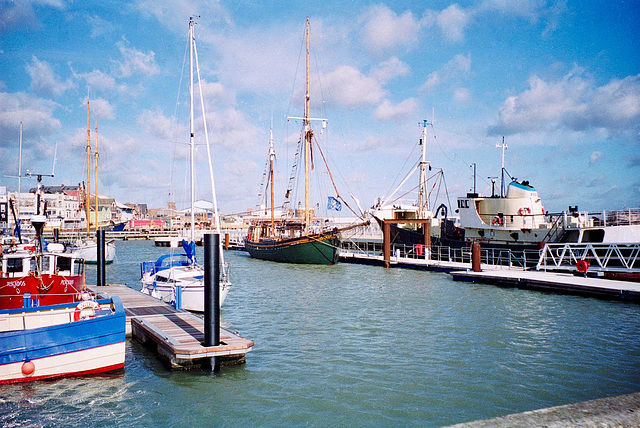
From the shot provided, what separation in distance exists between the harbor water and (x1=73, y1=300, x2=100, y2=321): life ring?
5.69 feet

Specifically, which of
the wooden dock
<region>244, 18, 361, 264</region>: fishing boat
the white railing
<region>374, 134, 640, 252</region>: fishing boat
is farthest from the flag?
the wooden dock

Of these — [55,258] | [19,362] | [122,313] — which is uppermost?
[55,258]

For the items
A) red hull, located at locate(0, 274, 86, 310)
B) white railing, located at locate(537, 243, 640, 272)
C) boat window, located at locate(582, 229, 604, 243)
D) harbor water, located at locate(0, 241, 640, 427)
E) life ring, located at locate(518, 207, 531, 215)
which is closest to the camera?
harbor water, located at locate(0, 241, 640, 427)

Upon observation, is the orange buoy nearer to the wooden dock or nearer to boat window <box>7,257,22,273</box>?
the wooden dock

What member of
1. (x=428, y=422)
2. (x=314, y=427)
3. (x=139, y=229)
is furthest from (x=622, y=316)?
(x=139, y=229)

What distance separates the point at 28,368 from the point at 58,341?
3.05 feet

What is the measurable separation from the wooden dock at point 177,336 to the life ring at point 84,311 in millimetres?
2270

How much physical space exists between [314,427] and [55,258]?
10.6 meters

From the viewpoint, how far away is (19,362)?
1186 centimetres

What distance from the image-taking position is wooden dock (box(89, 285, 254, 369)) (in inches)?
523

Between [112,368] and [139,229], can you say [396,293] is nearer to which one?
[112,368]

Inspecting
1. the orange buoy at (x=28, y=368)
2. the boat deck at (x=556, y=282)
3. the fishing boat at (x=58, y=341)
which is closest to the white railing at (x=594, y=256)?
the boat deck at (x=556, y=282)

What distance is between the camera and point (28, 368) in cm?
1195

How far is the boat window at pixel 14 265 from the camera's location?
14281 mm
